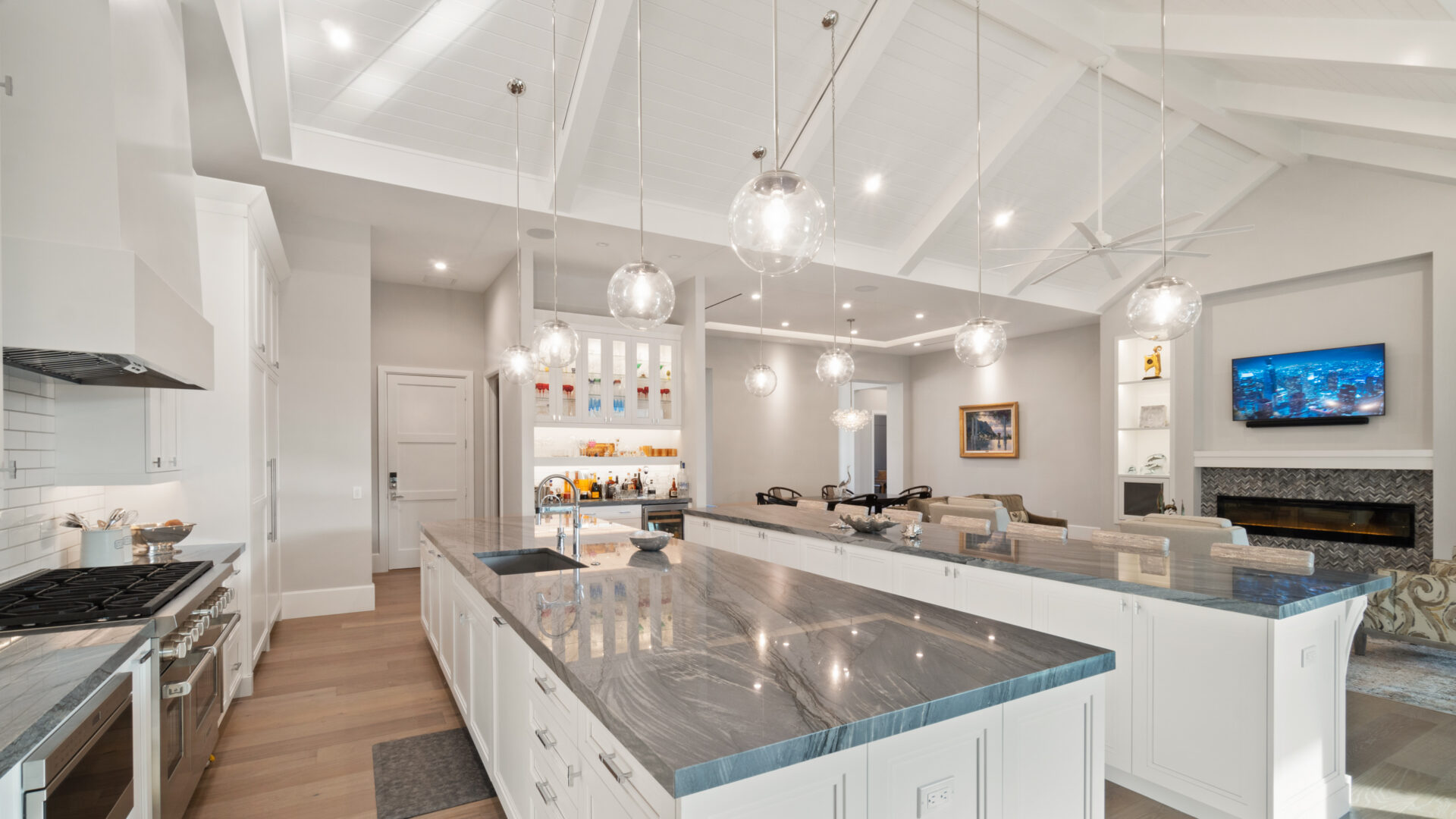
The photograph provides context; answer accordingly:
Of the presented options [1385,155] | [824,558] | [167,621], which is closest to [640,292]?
[167,621]

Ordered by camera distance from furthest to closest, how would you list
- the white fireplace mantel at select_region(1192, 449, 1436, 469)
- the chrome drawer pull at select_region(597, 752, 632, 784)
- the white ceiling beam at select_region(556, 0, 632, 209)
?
the white fireplace mantel at select_region(1192, 449, 1436, 469)
the white ceiling beam at select_region(556, 0, 632, 209)
the chrome drawer pull at select_region(597, 752, 632, 784)

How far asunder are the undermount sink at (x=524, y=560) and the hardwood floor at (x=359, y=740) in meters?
0.93

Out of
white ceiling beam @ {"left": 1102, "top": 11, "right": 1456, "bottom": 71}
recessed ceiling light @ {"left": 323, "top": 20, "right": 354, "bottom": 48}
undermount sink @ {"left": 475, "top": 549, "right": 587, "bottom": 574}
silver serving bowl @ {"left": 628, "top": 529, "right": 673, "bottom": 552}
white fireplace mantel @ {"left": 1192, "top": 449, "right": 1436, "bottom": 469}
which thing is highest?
white ceiling beam @ {"left": 1102, "top": 11, "right": 1456, "bottom": 71}

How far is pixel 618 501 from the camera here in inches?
261

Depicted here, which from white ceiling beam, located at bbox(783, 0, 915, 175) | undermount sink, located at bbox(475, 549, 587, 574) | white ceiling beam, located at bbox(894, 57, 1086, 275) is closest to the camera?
undermount sink, located at bbox(475, 549, 587, 574)

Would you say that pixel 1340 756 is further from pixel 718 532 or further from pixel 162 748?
pixel 162 748

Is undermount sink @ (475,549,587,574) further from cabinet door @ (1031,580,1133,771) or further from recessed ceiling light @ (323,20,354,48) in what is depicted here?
recessed ceiling light @ (323,20,354,48)

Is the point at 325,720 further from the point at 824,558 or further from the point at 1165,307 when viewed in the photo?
the point at 1165,307

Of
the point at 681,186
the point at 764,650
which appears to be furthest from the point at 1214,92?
the point at 764,650

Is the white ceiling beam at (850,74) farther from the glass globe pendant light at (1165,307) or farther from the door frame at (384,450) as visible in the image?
the door frame at (384,450)

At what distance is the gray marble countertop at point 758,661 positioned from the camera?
3.90 feet

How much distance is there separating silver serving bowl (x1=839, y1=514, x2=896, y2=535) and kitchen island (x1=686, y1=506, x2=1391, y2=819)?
1.00 m

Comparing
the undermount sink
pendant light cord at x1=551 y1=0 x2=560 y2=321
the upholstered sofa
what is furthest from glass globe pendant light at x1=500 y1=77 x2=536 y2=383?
the upholstered sofa

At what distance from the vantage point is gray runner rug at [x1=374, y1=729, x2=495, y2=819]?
8.81 feet
